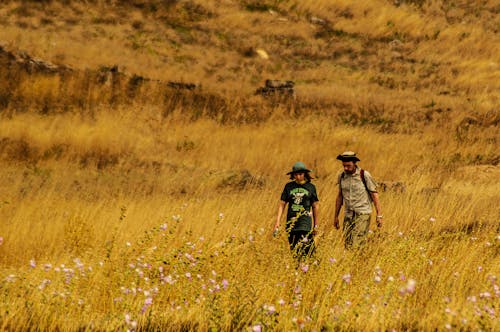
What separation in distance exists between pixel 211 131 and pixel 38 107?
530 cm

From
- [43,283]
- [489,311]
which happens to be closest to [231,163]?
[43,283]

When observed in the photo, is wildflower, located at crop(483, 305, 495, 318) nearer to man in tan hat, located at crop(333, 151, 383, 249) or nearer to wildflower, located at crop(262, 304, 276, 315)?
wildflower, located at crop(262, 304, 276, 315)

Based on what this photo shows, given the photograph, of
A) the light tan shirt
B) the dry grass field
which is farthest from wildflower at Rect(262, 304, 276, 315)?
the light tan shirt

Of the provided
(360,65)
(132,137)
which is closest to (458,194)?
(132,137)

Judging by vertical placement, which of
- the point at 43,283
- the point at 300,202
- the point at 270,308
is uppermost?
the point at 270,308

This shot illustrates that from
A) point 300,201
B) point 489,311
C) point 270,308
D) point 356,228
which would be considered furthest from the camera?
point 356,228

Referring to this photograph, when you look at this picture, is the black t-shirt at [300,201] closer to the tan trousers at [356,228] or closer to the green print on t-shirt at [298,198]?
the green print on t-shirt at [298,198]

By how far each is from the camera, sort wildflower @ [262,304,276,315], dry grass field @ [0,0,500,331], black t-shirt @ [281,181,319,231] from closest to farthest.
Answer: wildflower @ [262,304,276,315] → dry grass field @ [0,0,500,331] → black t-shirt @ [281,181,319,231]

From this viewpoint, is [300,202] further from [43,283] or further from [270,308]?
[43,283]

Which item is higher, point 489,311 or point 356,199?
point 489,311

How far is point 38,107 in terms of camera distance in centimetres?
1586

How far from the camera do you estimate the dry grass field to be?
442 cm

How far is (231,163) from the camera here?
13.4 metres

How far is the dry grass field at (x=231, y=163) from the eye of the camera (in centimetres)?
442
